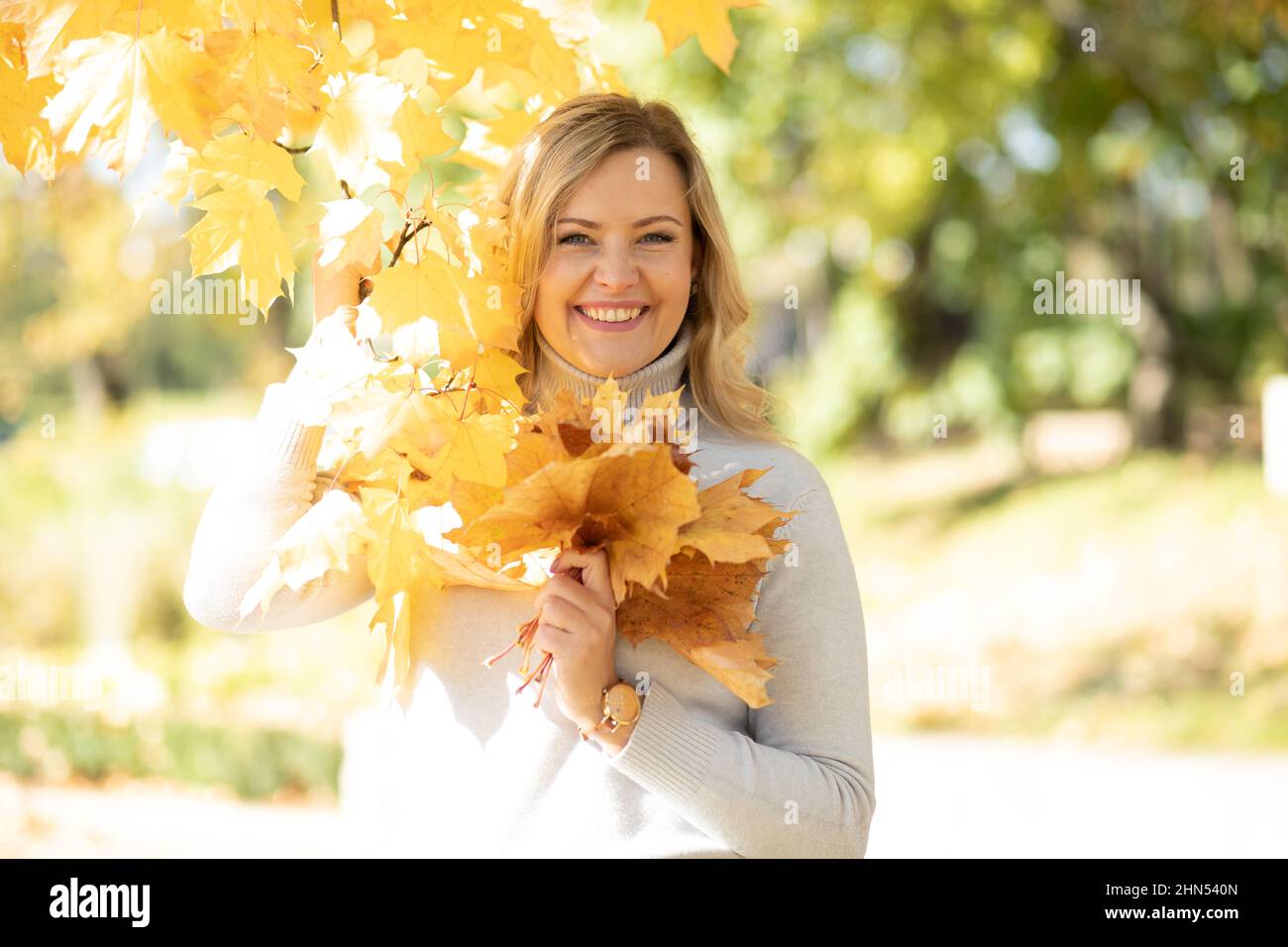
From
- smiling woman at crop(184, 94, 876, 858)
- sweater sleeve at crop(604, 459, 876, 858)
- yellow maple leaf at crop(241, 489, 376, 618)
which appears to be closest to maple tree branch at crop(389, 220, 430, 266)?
smiling woman at crop(184, 94, 876, 858)

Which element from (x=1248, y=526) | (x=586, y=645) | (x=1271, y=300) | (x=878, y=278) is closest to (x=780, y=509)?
(x=586, y=645)

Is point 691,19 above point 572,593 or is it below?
above

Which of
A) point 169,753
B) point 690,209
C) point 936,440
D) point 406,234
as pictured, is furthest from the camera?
point 936,440

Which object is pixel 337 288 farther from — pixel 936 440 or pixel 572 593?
pixel 936 440

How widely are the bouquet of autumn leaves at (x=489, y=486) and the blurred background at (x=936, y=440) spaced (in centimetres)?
191

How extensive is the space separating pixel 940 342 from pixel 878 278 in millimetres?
1676

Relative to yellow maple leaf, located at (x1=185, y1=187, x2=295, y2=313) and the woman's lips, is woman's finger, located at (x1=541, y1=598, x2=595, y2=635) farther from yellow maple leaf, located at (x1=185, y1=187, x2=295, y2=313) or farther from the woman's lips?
yellow maple leaf, located at (x1=185, y1=187, x2=295, y2=313)

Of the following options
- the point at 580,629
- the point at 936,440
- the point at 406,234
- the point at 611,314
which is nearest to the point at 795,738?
the point at 580,629

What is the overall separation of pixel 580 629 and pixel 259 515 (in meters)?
0.56

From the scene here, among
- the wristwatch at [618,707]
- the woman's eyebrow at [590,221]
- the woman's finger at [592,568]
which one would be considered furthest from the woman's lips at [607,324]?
the wristwatch at [618,707]

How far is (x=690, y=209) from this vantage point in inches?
81.0

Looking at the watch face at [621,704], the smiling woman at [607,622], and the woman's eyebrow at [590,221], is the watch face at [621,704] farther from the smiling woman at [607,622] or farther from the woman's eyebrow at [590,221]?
the woman's eyebrow at [590,221]

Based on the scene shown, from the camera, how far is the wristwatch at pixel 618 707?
1.71 meters
